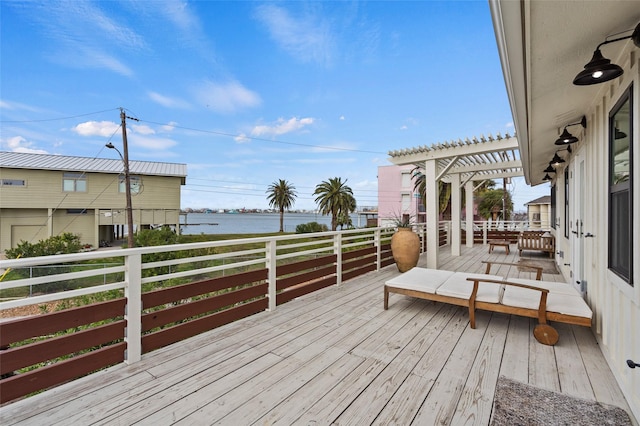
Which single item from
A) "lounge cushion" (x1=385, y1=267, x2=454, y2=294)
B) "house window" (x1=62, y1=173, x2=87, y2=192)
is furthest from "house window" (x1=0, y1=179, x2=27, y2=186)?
"lounge cushion" (x1=385, y1=267, x2=454, y2=294)

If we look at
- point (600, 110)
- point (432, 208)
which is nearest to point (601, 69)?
point (600, 110)

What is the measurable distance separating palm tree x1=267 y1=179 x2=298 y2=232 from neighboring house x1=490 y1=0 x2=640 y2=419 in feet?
92.2

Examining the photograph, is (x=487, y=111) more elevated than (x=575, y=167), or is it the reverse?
(x=487, y=111)

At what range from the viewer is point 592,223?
289cm

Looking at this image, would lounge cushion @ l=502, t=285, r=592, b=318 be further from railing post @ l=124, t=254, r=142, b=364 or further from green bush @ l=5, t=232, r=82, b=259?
green bush @ l=5, t=232, r=82, b=259

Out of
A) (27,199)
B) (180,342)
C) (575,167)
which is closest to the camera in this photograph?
(180,342)

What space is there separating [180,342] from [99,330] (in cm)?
68

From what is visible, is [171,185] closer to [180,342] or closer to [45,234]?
[45,234]

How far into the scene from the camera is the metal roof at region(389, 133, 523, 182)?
222 inches

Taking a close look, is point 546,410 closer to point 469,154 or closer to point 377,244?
point 377,244

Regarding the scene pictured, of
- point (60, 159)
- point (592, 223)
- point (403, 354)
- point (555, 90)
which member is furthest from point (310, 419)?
point (60, 159)

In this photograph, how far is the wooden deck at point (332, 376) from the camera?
1671 mm

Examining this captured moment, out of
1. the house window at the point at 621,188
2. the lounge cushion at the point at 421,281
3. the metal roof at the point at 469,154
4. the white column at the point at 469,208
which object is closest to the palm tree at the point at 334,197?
the white column at the point at 469,208

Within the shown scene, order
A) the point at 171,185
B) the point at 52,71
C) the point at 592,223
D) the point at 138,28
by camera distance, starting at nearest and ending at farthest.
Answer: the point at 592,223 → the point at 138,28 → the point at 52,71 → the point at 171,185
